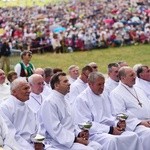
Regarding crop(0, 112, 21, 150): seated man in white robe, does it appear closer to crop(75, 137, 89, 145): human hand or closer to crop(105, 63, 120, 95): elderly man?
crop(75, 137, 89, 145): human hand

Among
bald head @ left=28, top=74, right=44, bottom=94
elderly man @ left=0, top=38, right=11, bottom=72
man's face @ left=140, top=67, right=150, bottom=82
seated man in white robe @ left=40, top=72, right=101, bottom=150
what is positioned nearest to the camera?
seated man in white robe @ left=40, top=72, right=101, bottom=150

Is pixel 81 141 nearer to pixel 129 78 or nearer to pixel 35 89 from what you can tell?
pixel 35 89

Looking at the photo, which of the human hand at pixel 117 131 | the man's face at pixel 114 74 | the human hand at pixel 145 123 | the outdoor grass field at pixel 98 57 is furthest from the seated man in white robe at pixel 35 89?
the outdoor grass field at pixel 98 57

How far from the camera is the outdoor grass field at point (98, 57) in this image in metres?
24.4

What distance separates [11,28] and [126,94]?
24004 millimetres

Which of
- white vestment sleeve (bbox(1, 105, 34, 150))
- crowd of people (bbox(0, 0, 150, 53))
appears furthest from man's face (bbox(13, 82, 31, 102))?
crowd of people (bbox(0, 0, 150, 53))

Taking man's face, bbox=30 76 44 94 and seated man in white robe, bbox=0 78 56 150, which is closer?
seated man in white robe, bbox=0 78 56 150

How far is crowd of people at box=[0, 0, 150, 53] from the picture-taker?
93.3ft

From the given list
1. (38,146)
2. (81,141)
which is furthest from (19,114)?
(81,141)

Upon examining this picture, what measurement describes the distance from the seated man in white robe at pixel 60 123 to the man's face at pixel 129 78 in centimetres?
146

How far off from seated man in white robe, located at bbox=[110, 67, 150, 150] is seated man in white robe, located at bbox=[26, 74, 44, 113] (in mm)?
1272

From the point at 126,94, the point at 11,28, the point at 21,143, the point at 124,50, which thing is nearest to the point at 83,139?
the point at 21,143

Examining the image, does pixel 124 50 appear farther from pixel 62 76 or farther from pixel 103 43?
pixel 62 76

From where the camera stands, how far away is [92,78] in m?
8.80
